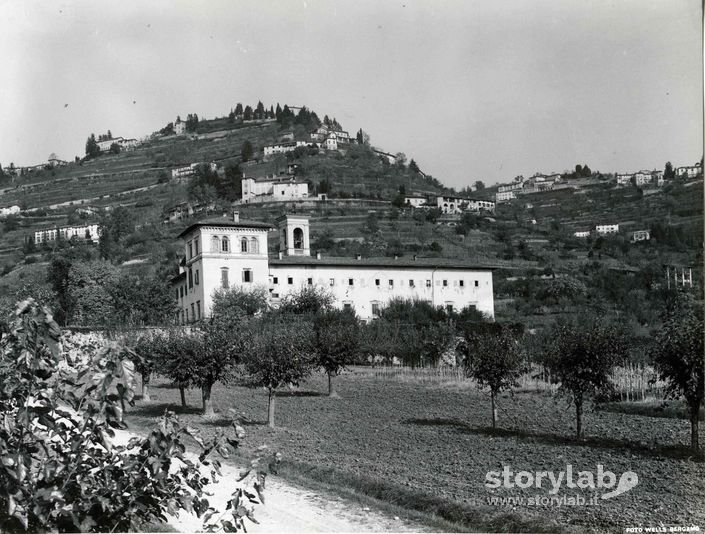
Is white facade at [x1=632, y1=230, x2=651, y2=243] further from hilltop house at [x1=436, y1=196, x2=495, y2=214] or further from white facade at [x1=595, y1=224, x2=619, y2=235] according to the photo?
hilltop house at [x1=436, y1=196, x2=495, y2=214]

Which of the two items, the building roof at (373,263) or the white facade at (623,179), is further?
the white facade at (623,179)

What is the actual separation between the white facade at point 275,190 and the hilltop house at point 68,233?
79.5 feet

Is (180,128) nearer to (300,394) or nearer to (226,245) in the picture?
(226,245)

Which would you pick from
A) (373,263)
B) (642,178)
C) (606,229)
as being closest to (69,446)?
(373,263)

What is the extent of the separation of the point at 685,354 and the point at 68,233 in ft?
334

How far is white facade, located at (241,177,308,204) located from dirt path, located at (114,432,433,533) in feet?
341

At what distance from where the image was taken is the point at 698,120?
10.2 metres

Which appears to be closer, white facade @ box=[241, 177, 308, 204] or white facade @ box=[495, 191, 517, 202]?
white facade @ box=[241, 177, 308, 204]

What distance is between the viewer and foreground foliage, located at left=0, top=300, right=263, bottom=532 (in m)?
4.33

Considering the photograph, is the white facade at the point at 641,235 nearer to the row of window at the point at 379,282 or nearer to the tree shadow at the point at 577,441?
the row of window at the point at 379,282

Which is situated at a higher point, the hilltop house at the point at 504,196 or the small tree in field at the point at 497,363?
the hilltop house at the point at 504,196

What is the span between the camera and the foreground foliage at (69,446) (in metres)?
4.33

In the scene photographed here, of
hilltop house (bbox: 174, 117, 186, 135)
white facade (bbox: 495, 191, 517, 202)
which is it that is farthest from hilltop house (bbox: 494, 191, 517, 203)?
hilltop house (bbox: 174, 117, 186, 135)

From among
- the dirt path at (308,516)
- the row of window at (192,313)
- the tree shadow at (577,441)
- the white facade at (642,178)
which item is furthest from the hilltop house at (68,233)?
the dirt path at (308,516)
